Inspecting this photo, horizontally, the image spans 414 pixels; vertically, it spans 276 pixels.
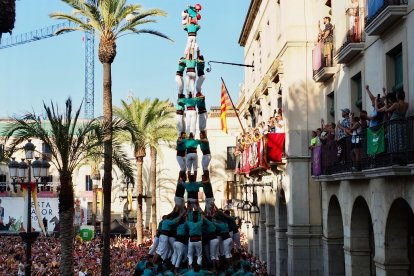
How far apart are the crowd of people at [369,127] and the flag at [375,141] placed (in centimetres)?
11

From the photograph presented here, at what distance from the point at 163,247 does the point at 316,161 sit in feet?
23.3

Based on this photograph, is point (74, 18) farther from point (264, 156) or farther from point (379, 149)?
point (379, 149)

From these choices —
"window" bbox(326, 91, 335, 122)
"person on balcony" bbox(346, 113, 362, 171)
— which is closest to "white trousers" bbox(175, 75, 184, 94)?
"person on balcony" bbox(346, 113, 362, 171)

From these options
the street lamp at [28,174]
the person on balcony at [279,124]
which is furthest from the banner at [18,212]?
the street lamp at [28,174]

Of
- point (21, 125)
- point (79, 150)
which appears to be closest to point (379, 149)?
point (79, 150)

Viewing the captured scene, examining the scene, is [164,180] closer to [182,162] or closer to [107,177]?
[107,177]

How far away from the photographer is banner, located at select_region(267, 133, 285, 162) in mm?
26266

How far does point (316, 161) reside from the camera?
2111 cm

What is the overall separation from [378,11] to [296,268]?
13106 mm

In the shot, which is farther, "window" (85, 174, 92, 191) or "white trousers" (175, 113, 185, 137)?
"window" (85, 174, 92, 191)

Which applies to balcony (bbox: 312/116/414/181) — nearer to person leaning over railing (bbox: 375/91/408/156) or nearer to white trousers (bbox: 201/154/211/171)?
person leaning over railing (bbox: 375/91/408/156)

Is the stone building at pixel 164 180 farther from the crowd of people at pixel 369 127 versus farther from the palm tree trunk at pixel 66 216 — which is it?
the palm tree trunk at pixel 66 216

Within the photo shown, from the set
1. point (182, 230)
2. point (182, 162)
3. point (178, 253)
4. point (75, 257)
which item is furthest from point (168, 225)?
point (75, 257)

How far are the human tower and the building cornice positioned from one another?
1749 cm
